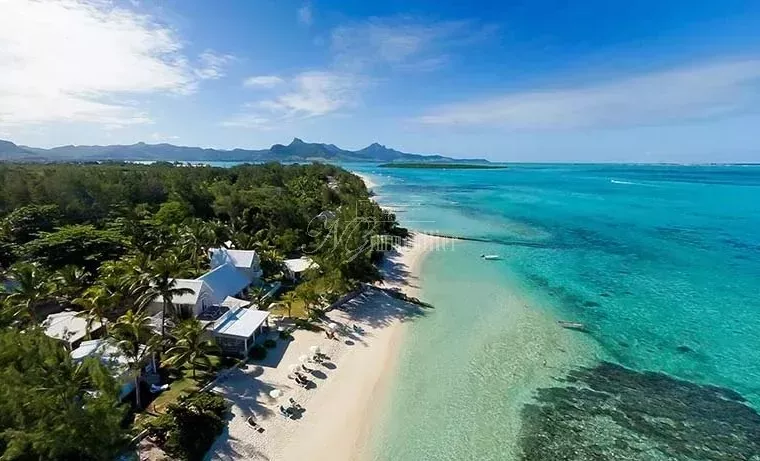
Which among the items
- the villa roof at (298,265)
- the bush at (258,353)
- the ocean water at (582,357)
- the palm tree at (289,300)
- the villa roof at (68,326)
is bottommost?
the ocean water at (582,357)

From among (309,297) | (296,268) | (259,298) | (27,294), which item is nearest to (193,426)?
(309,297)

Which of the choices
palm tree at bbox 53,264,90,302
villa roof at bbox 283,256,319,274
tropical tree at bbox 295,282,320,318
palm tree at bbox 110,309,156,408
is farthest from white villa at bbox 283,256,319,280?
palm tree at bbox 110,309,156,408

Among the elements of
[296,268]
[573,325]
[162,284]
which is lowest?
[573,325]

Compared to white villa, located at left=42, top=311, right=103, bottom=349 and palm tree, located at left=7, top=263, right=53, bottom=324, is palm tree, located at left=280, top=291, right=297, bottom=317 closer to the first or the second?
white villa, located at left=42, top=311, right=103, bottom=349

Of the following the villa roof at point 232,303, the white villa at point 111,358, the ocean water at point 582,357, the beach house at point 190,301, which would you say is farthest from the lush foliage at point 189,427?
the villa roof at point 232,303

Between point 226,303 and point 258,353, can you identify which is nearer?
point 258,353

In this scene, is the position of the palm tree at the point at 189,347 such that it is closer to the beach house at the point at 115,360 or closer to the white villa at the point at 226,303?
the beach house at the point at 115,360

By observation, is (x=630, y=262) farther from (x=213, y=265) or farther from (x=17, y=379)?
(x=17, y=379)

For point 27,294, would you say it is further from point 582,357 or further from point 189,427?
point 582,357
